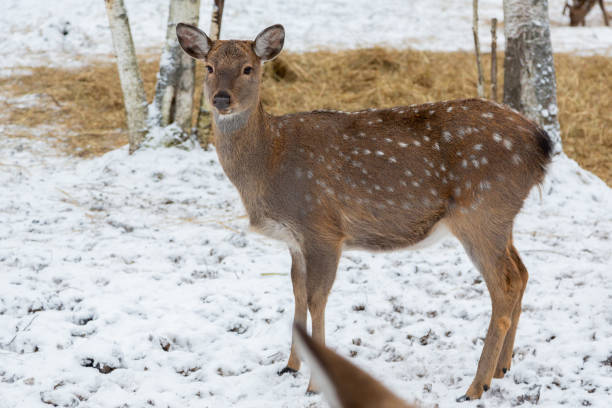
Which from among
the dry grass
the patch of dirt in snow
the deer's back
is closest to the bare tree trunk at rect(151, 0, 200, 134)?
the dry grass

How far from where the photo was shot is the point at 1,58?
491 inches

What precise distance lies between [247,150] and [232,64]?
566 millimetres

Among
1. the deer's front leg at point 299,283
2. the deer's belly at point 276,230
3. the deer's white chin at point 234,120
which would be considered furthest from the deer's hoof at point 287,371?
the deer's white chin at point 234,120

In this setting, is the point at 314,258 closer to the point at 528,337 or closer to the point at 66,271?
the point at 528,337

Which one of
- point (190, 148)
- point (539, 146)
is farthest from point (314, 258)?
→ point (190, 148)

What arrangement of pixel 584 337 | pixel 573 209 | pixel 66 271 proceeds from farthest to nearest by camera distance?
pixel 573 209, pixel 66 271, pixel 584 337

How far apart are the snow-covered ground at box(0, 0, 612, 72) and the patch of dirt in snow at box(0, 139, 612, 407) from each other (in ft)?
23.5

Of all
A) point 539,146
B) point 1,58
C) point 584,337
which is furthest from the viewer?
point 1,58

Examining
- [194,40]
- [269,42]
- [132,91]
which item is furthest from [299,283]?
[132,91]

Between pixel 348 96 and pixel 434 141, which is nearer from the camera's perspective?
pixel 434 141

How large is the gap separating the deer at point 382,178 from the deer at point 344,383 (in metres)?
2.98

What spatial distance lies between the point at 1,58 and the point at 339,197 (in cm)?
1090

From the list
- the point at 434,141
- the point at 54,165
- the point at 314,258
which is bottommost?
the point at 54,165

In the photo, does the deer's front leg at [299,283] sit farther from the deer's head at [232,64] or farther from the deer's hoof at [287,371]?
the deer's head at [232,64]
